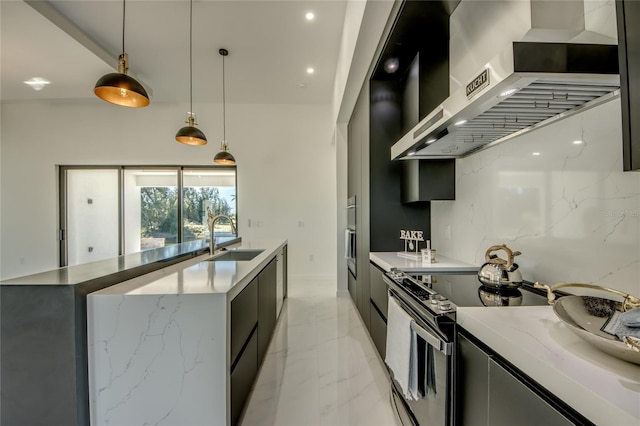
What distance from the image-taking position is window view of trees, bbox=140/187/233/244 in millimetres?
5629

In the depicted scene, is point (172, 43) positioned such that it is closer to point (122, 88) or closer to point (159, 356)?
point (122, 88)

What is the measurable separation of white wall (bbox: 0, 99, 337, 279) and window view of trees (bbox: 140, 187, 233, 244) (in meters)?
0.60

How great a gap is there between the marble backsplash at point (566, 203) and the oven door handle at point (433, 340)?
27.2 inches

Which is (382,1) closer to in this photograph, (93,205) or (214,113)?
(214,113)

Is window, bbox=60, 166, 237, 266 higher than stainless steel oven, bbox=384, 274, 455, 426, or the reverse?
window, bbox=60, 166, 237, 266

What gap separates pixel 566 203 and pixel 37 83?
6.84 meters

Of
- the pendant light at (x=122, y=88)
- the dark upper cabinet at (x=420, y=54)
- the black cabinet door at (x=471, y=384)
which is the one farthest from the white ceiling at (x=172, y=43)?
the black cabinet door at (x=471, y=384)

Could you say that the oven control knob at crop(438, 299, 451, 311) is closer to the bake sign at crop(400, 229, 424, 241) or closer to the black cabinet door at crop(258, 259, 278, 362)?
the bake sign at crop(400, 229, 424, 241)

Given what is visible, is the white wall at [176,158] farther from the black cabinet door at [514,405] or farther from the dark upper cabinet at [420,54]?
the black cabinet door at [514,405]

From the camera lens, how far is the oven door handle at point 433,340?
3.31 ft

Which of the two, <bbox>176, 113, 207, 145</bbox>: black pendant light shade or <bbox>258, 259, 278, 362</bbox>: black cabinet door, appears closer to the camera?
<bbox>258, 259, 278, 362</bbox>: black cabinet door

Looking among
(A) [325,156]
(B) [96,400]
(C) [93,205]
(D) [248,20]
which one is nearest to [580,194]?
(B) [96,400]

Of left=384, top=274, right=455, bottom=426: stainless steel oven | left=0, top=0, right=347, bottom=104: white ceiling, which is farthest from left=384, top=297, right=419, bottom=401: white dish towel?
left=0, top=0, right=347, bottom=104: white ceiling

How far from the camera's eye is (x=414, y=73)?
231 centimetres
